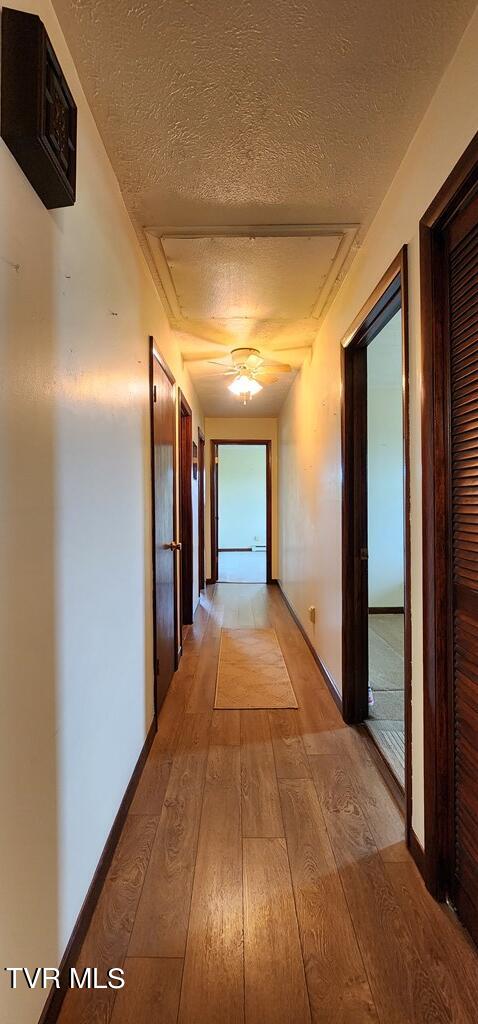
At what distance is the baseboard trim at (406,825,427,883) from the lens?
1.27 metres

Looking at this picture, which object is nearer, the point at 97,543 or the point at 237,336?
the point at 97,543

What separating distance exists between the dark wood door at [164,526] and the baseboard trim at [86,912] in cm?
65

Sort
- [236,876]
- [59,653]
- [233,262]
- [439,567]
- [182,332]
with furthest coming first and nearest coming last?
[182,332], [233,262], [236,876], [439,567], [59,653]

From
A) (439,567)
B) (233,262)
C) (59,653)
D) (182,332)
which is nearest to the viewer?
(59,653)

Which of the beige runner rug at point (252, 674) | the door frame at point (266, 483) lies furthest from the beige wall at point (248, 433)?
the beige runner rug at point (252, 674)

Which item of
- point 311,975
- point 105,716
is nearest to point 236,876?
point 311,975

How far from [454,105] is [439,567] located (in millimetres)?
1182

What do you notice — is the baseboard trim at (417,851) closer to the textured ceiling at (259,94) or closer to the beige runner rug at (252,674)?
the beige runner rug at (252,674)

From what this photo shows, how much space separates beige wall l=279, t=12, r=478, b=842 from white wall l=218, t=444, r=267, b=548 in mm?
5914

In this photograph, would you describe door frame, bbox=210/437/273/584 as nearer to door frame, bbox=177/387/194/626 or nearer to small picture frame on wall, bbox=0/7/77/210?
door frame, bbox=177/387/194/626

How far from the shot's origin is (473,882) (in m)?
1.10

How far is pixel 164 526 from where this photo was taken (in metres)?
2.47

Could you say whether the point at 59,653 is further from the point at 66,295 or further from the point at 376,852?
the point at 376,852

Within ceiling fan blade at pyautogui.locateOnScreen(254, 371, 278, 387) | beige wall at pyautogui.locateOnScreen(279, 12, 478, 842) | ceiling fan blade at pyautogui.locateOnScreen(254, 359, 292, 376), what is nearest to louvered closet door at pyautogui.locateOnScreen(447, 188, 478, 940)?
beige wall at pyautogui.locateOnScreen(279, 12, 478, 842)
